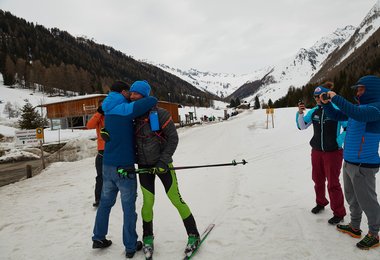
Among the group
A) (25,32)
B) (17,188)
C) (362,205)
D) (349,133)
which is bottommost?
(17,188)

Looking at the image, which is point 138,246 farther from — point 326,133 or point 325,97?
point 326,133

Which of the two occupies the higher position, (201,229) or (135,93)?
(135,93)

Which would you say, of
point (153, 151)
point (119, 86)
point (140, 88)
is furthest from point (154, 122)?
point (119, 86)

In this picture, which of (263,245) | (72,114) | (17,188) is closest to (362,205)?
(263,245)

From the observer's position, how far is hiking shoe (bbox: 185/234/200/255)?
331 cm

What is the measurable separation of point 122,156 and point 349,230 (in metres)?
3.29

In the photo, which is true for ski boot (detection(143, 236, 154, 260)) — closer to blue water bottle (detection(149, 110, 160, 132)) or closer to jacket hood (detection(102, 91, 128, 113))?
blue water bottle (detection(149, 110, 160, 132))

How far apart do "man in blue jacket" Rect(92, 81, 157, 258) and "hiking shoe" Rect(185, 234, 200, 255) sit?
706 mm

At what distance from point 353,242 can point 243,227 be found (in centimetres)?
149

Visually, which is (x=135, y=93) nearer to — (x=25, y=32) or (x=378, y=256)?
(x=378, y=256)

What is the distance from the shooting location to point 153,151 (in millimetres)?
3314

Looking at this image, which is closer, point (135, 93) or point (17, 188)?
point (135, 93)

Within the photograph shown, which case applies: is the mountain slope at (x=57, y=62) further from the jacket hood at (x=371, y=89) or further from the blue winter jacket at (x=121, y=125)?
the jacket hood at (x=371, y=89)

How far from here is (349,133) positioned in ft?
11.0
